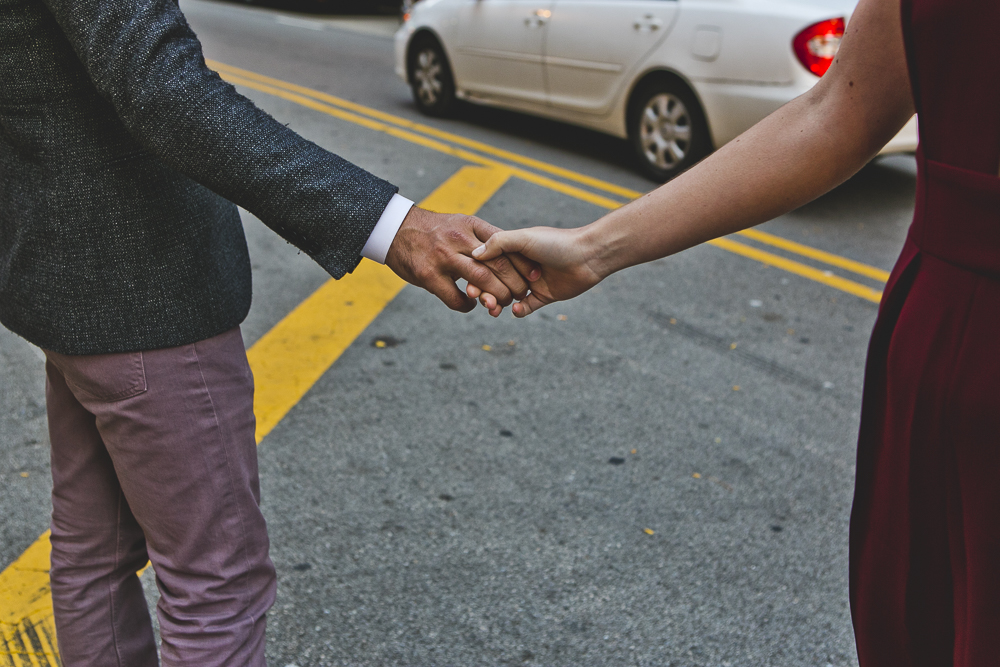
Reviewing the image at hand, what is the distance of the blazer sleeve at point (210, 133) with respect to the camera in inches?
53.2

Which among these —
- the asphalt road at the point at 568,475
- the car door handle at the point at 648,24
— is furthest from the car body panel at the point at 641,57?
the asphalt road at the point at 568,475

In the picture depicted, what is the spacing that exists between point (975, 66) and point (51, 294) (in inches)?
53.5

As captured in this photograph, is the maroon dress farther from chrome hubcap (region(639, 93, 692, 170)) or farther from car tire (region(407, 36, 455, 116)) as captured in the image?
car tire (region(407, 36, 455, 116))

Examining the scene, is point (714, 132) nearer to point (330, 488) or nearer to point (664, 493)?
point (664, 493)

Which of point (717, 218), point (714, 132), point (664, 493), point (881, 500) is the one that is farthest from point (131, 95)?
point (714, 132)

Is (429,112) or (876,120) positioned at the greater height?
(876,120)

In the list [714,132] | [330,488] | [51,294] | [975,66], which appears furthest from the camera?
[714,132]

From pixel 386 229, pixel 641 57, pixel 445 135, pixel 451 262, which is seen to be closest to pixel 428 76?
pixel 445 135

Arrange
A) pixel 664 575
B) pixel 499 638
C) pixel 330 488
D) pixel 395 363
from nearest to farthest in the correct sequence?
1. pixel 499 638
2. pixel 664 575
3. pixel 330 488
4. pixel 395 363

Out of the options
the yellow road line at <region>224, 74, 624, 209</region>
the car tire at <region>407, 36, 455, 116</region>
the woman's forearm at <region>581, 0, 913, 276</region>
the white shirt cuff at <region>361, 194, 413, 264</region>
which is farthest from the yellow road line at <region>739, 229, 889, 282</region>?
the white shirt cuff at <region>361, 194, 413, 264</region>

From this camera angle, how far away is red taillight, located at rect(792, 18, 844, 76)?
5.39 m

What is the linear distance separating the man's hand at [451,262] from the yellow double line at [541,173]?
3274 mm

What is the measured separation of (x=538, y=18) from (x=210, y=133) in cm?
568

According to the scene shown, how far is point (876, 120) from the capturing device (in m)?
1.41
